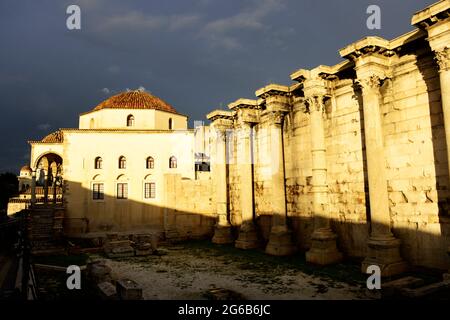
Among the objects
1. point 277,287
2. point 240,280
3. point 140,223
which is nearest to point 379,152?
point 277,287

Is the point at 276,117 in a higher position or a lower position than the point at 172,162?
higher

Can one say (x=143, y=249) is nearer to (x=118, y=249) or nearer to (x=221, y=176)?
(x=118, y=249)

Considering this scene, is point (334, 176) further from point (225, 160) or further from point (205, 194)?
point (205, 194)

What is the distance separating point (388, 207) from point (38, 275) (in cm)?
1273

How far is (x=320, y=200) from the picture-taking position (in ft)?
→ 43.0

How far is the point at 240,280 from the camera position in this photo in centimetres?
1085

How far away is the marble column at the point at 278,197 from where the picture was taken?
14931 mm

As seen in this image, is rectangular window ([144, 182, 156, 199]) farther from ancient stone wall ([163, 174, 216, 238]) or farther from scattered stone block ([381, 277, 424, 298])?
scattered stone block ([381, 277, 424, 298])

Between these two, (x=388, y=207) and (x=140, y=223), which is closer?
(x=388, y=207)

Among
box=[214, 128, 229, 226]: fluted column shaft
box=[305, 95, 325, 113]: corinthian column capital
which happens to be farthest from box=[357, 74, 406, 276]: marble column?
box=[214, 128, 229, 226]: fluted column shaft

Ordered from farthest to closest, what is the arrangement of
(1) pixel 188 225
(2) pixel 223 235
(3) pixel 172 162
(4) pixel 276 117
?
(3) pixel 172 162 < (1) pixel 188 225 < (2) pixel 223 235 < (4) pixel 276 117

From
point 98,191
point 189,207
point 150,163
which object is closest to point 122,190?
point 98,191

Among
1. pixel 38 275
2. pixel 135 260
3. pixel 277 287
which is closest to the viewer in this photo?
pixel 277 287

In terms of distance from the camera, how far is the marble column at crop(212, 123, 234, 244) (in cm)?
1927
